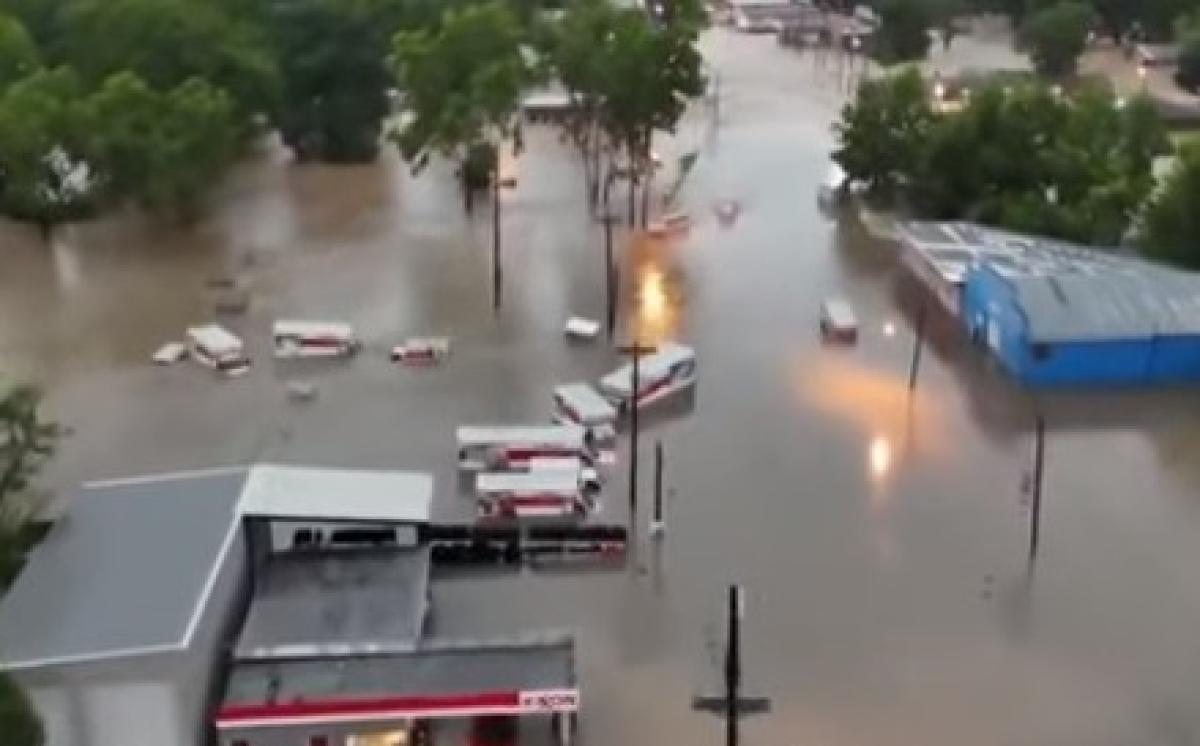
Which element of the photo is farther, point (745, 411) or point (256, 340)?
point (256, 340)

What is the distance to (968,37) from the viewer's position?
24.3 m

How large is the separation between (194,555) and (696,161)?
1012 centimetres

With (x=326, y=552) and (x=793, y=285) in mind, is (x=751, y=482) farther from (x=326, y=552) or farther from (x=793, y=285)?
(x=793, y=285)

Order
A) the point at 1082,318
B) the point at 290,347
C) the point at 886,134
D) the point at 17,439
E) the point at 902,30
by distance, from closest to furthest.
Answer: the point at 17,439
the point at 1082,318
the point at 290,347
the point at 886,134
the point at 902,30

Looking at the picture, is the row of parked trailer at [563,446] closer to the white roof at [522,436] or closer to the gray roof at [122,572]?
the white roof at [522,436]

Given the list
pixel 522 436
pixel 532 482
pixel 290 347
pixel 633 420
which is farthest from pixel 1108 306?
pixel 290 347

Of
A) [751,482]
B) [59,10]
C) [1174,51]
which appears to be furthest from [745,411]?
[1174,51]

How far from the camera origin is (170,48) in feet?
53.5

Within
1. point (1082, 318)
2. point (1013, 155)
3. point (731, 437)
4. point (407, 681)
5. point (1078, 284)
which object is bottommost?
point (731, 437)

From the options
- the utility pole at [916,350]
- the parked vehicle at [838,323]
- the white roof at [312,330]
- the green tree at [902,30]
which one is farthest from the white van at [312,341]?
the green tree at [902,30]

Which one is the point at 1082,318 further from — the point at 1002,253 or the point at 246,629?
the point at 246,629

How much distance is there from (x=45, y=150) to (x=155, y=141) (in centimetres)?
→ 89

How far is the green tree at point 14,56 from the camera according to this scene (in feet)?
52.6

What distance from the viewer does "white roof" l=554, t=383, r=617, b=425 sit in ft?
35.9
